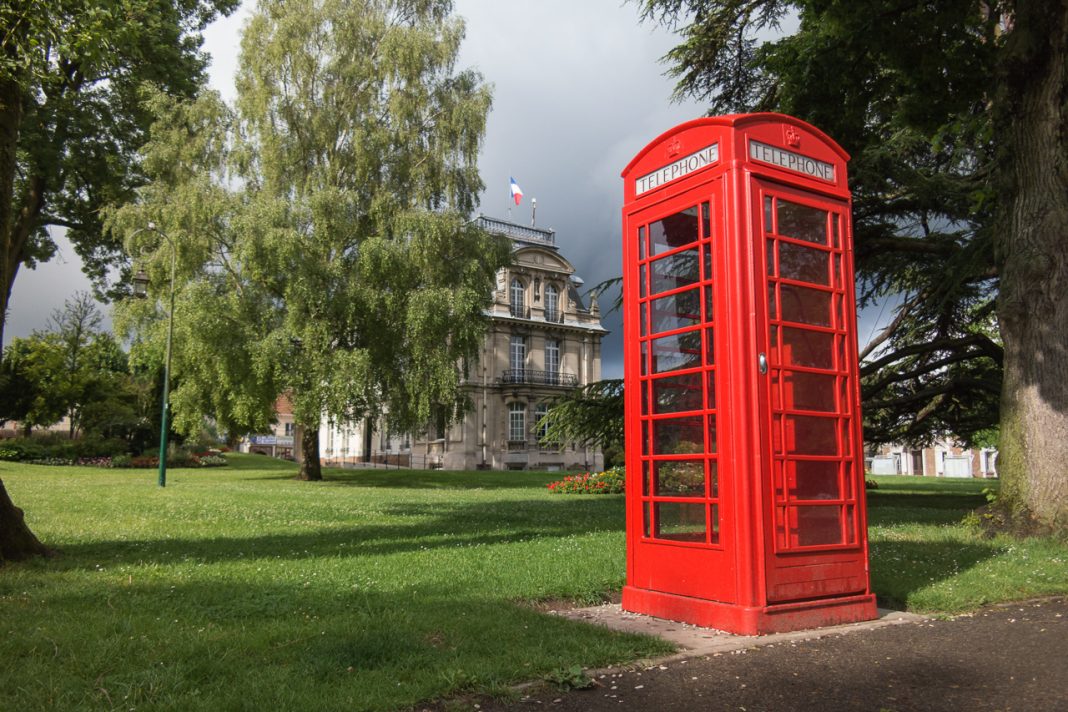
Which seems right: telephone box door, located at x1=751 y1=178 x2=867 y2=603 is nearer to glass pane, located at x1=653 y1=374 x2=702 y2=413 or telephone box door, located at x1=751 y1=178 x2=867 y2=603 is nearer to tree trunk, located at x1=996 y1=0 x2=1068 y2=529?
glass pane, located at x1=653 y1=374 x2=702 y2=413

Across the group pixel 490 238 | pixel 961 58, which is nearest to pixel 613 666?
pixel 961 58

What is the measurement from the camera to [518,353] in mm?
53438

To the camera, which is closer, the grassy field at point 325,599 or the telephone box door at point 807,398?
the grassy field at point 325,599

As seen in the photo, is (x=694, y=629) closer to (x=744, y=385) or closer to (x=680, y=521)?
(x=680, y=521)

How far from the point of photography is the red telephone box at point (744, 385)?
5.43 metres

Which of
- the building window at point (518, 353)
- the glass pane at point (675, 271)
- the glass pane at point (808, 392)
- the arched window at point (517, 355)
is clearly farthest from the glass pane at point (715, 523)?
the building window at point (518, 353)

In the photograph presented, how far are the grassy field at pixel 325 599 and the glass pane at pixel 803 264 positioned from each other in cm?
275

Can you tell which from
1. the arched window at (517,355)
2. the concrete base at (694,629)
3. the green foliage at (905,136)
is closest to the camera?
the concrete base at (694,629)

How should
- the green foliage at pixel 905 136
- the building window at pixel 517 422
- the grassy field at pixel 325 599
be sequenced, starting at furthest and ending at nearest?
the building window at pixel 517 422
the green foliage at pixel 905 136
the grassy field at pixel 325 599

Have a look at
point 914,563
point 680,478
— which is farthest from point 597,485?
point 680,478

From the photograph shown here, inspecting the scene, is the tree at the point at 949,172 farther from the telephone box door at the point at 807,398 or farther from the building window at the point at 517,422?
the building window at the point at 517,422

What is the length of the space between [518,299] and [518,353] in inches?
147

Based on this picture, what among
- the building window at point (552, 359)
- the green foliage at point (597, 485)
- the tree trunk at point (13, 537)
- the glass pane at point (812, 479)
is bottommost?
the green foliage at point (597, 485)

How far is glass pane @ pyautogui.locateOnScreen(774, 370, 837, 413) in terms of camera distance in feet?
18.8
